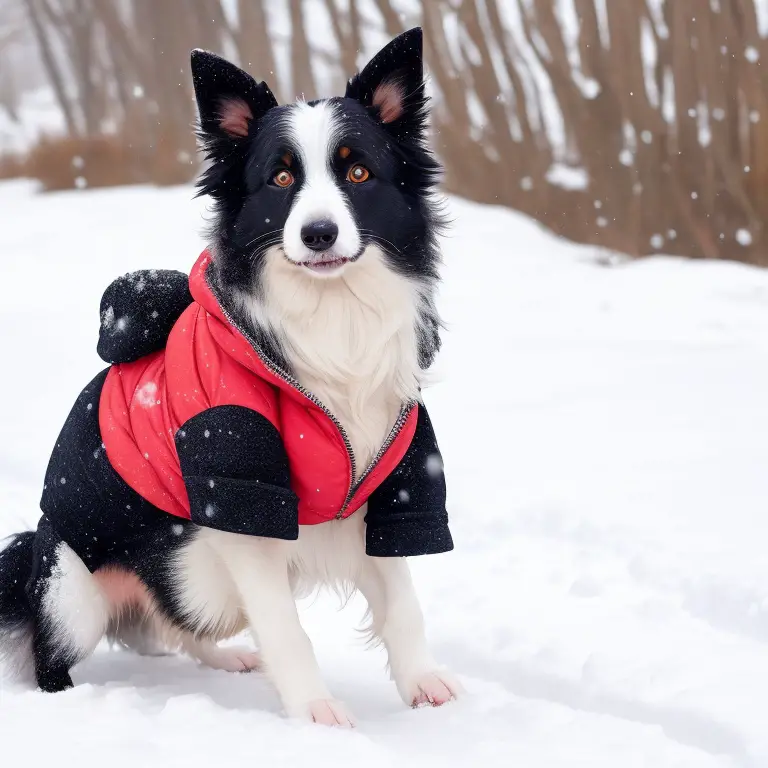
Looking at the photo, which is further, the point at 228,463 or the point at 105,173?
the point at 105,173

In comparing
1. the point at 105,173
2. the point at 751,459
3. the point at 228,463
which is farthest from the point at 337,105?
the point at 105,173

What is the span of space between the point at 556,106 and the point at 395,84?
22.7ft

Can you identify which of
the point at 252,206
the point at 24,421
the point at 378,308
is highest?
the point at 252,206

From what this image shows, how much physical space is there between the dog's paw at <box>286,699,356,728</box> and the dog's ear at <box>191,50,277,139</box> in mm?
1483

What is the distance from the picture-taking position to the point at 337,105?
258 cm

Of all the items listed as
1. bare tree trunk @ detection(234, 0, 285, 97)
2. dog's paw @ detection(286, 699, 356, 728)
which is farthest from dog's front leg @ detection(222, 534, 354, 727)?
bare tree trunk @ detection(234, 0, 285, 97)

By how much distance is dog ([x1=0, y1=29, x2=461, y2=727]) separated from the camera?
2486mm

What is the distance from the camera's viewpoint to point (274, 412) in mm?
2518

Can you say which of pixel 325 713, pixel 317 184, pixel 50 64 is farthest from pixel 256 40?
pixel 325 713

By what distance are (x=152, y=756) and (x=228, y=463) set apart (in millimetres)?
675

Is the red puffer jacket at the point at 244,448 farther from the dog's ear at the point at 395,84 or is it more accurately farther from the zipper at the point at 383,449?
the dog's ear at the point at 395,84

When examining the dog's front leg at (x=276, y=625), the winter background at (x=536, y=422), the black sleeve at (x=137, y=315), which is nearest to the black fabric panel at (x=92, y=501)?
the black sleeve at (x=137, y=315)

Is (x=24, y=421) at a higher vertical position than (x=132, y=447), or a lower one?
lower

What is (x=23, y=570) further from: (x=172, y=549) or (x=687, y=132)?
(x=687, y=132)
